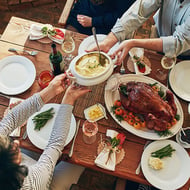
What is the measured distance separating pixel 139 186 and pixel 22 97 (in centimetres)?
112

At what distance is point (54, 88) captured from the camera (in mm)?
1582

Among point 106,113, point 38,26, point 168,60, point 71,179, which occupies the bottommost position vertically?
point 71,179

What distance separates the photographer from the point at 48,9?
3404mm

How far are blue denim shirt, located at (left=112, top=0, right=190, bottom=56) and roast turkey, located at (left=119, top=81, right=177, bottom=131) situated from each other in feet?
1.22

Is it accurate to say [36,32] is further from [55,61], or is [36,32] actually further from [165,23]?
[165,23]

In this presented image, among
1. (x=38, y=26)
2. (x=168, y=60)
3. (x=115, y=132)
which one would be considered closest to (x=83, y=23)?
(x=38, y=26)

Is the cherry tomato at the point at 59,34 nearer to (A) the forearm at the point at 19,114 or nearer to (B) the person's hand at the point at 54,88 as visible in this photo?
(B) the person's hand at the point at 54,88

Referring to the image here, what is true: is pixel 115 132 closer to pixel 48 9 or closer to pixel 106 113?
pixel 106 113

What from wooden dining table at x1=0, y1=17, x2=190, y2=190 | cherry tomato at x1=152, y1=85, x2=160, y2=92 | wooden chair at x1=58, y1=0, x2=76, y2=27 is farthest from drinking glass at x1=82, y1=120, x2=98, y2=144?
wooden chair at x1=58, y1=0, x2=76, y2=27

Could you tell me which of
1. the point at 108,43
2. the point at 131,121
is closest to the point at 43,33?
the point at 108,43

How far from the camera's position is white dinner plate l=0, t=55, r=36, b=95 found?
173cm

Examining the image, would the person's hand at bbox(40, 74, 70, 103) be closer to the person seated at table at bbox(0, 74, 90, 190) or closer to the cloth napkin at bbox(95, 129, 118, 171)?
the person seated at table at bbox(0, 74, 90, 190)

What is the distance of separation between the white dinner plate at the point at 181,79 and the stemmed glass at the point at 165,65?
0.14 ft

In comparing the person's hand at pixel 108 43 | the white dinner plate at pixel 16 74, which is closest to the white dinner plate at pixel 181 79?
the person's hand at pixel 108 43
